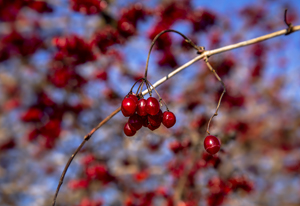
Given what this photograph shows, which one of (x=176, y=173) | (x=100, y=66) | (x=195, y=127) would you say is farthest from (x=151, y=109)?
(x=100, y=66)

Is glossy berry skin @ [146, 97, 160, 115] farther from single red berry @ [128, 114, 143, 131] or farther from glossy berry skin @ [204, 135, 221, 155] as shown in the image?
glossy berry skin @ [204, 135, 221, 155]

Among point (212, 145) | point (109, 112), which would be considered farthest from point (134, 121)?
point (109, 112)

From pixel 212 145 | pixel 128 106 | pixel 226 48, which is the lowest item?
pixel 212 145

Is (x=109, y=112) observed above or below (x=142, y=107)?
above

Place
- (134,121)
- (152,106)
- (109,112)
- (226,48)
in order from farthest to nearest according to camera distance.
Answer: (109,112), (226,48), (134,121), (152,106)

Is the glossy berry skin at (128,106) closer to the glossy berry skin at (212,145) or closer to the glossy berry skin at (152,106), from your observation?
the glossy berry skin at (152,106)

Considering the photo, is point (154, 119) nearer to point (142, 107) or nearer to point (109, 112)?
point (142, 107)

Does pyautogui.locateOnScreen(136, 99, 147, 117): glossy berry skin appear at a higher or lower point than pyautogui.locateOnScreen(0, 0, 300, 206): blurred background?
lower

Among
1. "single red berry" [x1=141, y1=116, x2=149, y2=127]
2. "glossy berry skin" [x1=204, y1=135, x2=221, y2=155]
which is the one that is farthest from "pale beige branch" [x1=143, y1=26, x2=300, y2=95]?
"glossy berry skin" [x1=204, y1=135, x2=221, y2=155]
